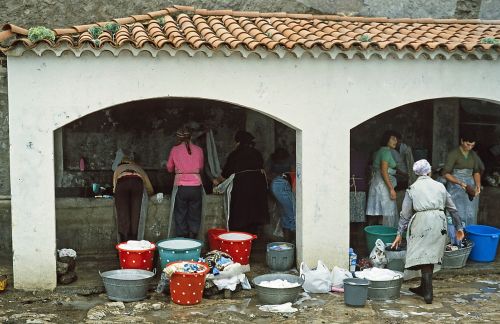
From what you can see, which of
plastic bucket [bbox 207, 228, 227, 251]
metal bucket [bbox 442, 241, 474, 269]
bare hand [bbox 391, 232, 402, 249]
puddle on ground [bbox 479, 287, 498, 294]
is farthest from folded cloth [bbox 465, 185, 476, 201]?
plastic bucket [bbox 207, 228, 227, 251]

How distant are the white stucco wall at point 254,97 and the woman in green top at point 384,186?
4.84 feet

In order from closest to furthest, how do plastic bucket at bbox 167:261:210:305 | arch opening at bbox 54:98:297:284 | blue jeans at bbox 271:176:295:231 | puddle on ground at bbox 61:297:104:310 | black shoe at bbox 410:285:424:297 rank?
plastic bucket at bbox 167:261:210:305
puddle on ground at bbox 61:297:104:310
black shoe at bbox 410:285:424:297
blue jeans at bbox 271:176:295:231
arch opening at bbox 54:98:297:284

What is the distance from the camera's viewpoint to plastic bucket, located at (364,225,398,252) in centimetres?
1148

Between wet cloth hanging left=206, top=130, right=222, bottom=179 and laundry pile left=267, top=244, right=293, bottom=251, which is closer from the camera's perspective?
laundry pile left=267, top=244, right=293, bottom=251

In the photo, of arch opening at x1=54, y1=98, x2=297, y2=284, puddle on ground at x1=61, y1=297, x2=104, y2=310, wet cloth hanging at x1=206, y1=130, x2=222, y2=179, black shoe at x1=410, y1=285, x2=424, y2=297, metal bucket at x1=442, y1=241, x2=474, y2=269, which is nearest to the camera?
puddle on ground at x1=61, y1=297, x2=104, y2=310

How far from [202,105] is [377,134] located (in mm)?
3568

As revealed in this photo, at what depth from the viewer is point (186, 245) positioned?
10703 mm

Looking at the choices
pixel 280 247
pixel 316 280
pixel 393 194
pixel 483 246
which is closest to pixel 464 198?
pixel 483 246

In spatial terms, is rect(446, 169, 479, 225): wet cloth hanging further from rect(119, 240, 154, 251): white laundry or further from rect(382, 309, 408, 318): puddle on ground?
rect(119, 240, 154, 251): white laundry

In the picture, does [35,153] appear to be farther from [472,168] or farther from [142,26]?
[472,168]

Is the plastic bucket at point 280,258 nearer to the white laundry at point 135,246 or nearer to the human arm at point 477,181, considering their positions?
the white laundry at point 135,246

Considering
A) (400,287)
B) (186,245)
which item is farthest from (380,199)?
(186,245)

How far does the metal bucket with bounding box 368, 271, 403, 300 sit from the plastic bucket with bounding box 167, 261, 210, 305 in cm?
233

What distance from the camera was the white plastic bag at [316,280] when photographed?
Answer: 1008 centimetres
